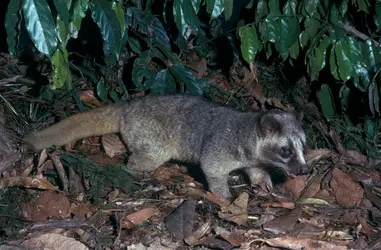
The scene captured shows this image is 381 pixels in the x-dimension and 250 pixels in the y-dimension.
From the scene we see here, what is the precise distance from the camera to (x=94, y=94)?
7.67 meters

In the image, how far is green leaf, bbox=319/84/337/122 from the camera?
295 inches

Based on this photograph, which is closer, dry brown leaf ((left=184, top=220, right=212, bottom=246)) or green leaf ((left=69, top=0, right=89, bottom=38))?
green leaf ((left=69, top=0, right=89, bottom=38))

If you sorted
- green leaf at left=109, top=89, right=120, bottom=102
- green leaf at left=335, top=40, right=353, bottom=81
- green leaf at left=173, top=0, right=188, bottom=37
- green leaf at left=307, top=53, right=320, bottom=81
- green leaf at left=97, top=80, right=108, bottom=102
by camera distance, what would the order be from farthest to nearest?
1. green leaf at left=109, top=89, right=120, bottom=102
2. green leaf at left=97, top=80, right=108, bottom=102
3. green leaf at left=307, top=53, right=320, bottom=81
4. green leaf at left=335, top=40, right=353, bottom=81
5. green leaf at left=173, top=0, right=188, bottom=37

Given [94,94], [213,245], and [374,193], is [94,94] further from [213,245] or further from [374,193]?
[374,193]

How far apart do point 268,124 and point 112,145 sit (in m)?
1.97

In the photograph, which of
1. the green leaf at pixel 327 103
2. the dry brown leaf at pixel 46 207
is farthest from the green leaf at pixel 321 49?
the dry brown leaf at pixel 46 207

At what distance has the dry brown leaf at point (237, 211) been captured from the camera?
18.6ft

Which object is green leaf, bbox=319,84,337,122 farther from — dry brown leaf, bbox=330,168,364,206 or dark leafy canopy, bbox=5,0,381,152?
dry brown leaf, bbox=330,168,364,206

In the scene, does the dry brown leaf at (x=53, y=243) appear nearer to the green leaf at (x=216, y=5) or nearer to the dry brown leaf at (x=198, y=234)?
the dry brown leaf at (x=198, y=234)

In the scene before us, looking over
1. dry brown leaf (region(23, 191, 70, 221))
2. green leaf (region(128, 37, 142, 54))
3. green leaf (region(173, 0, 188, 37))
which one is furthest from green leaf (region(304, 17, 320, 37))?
dry brown leaf (region(23, 191, 70, 221))

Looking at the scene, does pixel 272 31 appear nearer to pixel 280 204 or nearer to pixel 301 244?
pixel 280 204

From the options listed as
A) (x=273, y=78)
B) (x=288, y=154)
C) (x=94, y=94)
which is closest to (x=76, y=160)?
(x=94, y=94)

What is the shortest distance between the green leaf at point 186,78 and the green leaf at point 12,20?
8.88 feet

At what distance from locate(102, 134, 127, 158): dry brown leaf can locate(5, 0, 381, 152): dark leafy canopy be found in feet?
1.86
